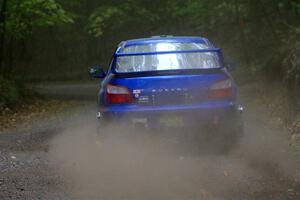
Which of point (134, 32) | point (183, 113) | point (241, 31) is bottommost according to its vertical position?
point (134, 32)

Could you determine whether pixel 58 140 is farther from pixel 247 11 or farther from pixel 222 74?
pixel 247 11

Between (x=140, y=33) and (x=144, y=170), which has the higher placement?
(x=144, y=170)

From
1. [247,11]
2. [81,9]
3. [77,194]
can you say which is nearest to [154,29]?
[81,9]

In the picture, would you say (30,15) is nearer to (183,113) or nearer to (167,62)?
(167,62)

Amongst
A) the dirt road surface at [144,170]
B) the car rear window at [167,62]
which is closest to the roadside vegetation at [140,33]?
the car rear window at [167,62]

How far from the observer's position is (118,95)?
8.48 m

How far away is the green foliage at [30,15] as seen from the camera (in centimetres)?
2029

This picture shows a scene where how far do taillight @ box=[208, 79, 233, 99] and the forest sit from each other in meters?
4.11

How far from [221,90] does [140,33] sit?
27.1 m

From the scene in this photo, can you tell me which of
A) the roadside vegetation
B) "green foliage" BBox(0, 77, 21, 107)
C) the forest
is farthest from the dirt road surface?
"green foliage" BBox(0, 77, 21, 107)

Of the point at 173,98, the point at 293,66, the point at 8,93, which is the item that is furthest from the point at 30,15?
the point at 173,98

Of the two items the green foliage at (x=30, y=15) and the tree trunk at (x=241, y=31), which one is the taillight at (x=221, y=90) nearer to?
the tree trunk at (x=241, y=31)

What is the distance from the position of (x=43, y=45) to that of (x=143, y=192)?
3384 centimetres

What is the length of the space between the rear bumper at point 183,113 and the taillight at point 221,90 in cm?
9
